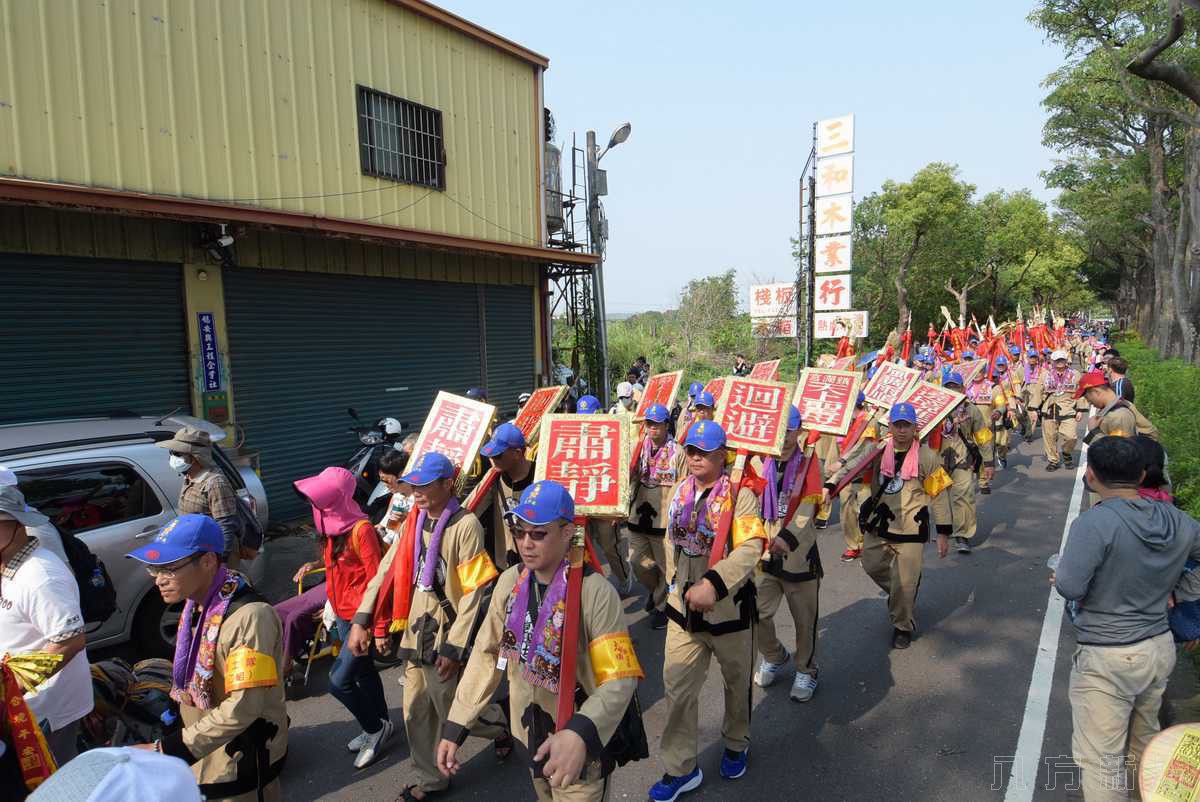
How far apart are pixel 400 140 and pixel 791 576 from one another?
9522 mm

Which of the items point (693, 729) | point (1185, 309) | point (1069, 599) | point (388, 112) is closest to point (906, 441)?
point (1069, 599)

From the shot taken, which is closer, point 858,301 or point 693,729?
point 693,729

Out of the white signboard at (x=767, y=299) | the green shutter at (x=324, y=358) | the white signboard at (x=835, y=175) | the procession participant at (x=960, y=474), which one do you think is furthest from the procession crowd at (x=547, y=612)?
the white signboard at (x=767, y=299)

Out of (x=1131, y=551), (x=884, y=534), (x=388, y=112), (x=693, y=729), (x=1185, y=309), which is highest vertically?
(x=388, y=112)

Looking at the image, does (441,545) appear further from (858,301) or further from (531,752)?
(858,301)

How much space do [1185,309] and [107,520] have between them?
23.9 meters

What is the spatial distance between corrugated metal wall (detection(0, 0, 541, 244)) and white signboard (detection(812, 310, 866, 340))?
9.22m

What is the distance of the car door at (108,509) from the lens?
4.79 m

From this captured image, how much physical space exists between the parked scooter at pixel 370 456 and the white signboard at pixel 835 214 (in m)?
12.4

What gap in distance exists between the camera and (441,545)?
11.8 feet

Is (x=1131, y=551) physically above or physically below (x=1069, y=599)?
above

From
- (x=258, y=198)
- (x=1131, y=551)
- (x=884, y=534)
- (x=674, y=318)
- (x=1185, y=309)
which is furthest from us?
(x=674, y=318)

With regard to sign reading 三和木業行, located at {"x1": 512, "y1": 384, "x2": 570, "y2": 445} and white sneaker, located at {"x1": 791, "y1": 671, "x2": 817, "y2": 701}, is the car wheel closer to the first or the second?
sign reading 三和木業行, located at {"x1": 512, "y1": 384, "x2": 570, "y2": 445}

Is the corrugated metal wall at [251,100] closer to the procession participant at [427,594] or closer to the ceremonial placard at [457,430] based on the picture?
the ceremonial placard at [457,430]
